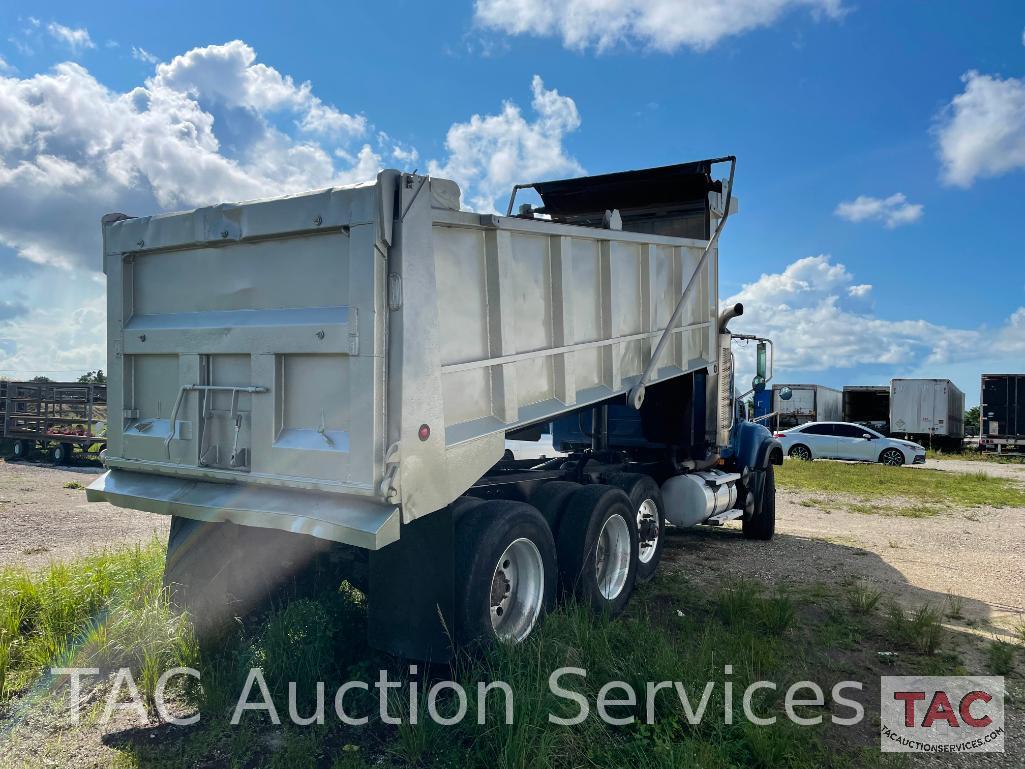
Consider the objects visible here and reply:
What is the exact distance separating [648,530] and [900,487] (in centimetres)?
1220

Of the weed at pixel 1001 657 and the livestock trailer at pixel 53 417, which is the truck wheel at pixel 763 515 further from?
the livestock trailer at pixel 53 417

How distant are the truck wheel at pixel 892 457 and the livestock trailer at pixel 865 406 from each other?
38.0 feet

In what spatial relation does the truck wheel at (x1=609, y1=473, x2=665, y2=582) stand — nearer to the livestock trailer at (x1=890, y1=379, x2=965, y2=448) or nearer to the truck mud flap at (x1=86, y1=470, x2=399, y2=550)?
the truck mud flap at (x1=86, y1=470, x2=399, y2=550)

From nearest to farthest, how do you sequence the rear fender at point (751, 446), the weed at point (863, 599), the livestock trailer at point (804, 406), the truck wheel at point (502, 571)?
the truck wheel at point (502, 571)
the weed at point (863, 599)
the rear fender at point (751, 446)
the livestock trailer at point (804, 406)

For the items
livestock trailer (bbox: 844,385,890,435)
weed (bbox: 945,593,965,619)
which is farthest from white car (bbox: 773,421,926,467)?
weed (bbox: 945,593,965,619)

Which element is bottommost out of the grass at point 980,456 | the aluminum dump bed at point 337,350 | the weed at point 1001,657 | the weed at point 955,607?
the grass at point 980,456

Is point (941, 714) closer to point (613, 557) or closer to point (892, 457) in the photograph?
point (613, 557)

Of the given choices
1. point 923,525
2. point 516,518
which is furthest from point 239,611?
point 923,525

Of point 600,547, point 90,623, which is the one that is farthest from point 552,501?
point 90,623

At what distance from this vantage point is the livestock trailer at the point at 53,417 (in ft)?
64.2

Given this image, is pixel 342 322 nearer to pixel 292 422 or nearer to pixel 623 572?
pixel 292 422

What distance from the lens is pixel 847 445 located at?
23766 millimetres

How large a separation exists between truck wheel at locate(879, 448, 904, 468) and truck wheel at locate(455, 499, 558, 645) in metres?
21.4

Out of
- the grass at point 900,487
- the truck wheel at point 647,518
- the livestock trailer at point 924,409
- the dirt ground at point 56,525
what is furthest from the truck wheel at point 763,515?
the livestock trailer at point 924,409
